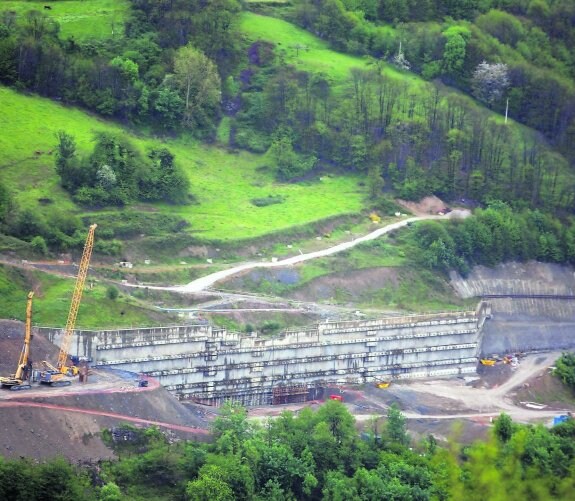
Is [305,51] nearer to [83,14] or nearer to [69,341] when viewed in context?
[83,14]

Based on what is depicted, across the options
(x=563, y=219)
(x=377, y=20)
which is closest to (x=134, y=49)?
(x=377, y=20)

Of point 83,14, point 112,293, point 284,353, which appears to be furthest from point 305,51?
point 112,293

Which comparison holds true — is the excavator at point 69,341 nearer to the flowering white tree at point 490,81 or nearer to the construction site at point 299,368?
the construction site at point 299,368

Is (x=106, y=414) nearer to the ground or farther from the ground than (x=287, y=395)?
farther from the ground

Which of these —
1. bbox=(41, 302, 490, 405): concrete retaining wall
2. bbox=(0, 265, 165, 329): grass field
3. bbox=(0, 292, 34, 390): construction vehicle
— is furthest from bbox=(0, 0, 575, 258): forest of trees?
bbox=(0, 292, 34, 390): construction vehicle

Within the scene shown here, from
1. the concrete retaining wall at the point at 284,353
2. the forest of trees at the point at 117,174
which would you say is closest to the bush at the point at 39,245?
the concrete retaining wall at the point at 284,353

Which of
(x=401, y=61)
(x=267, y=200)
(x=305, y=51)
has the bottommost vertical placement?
(x=267, y=200)
